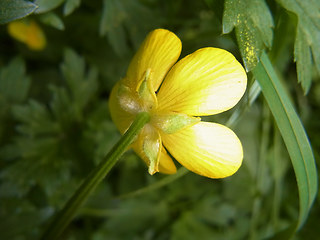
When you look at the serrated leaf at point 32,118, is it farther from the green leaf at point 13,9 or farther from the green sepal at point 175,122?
the green sepal at point 175,122

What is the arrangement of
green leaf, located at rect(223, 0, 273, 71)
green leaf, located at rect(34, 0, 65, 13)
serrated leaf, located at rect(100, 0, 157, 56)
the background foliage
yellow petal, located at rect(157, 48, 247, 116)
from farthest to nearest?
serrated leaf, located at rect(100, 0, 157, 56), the background foliage, green leaf, located at rect(34, 0, 65, 13), green leaf, located at rect(223, 0, 273, 71), yellow petal, located at rect(157, 48, 247, 116)

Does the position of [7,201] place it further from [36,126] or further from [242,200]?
[242,200]

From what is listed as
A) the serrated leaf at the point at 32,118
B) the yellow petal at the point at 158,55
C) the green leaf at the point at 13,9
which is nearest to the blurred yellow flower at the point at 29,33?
the serrated leaf at the point at 32,118

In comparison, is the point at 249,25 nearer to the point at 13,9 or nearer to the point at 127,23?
the point at 13,9

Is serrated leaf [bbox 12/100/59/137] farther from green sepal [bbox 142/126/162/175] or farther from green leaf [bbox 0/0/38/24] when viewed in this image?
green sepal [bbox 142/126/162/175]

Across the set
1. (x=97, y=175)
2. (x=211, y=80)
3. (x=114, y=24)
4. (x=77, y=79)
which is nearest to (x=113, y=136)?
(x=77, y=79)

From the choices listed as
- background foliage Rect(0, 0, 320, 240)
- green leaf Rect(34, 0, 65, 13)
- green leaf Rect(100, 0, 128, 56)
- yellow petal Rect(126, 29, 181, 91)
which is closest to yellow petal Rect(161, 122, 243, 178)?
yellow petal Rect(126, 29, 181, 91)

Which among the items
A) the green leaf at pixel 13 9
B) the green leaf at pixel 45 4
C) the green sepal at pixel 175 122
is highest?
the green leaf at pixel 13 9
